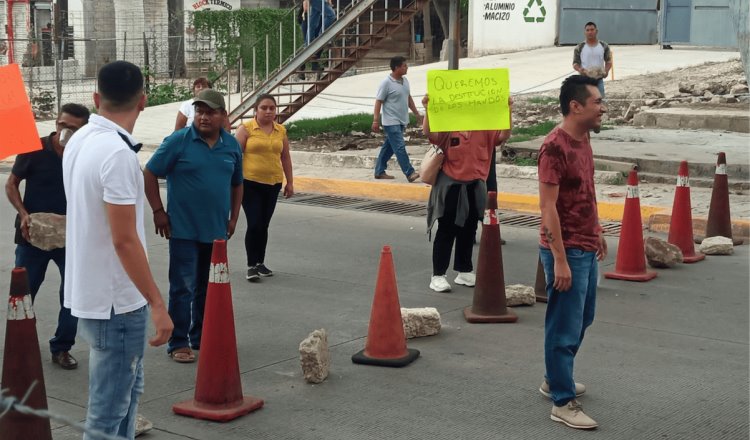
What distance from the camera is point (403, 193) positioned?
14.6 meters

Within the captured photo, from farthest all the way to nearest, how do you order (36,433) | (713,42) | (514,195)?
(713,42) < (514,195) < (36,433)

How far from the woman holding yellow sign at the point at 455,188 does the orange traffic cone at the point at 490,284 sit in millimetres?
796

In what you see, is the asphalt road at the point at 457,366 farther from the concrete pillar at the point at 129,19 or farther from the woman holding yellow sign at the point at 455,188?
the concrete pillar at the point at 129,19

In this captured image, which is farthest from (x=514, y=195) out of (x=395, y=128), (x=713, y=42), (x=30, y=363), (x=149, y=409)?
(x=713, y=42)

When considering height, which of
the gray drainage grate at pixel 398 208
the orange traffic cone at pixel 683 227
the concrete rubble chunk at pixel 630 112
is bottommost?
the gray drainage grate at pixel 398 208

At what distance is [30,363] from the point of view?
5004mm

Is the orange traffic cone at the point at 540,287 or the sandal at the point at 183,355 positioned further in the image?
the orange traffic cone at the point at 540,287

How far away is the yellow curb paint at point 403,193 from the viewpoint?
41.4ft

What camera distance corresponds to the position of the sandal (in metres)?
6.96

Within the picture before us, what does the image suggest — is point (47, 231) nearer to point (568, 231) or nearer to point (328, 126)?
point (568, 231)

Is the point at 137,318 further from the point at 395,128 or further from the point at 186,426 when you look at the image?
the point at 395,128

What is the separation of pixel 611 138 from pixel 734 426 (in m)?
11.6

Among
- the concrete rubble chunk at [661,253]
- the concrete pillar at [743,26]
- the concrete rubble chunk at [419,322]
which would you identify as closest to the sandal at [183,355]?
the concrete rubble chunk at [419,322]

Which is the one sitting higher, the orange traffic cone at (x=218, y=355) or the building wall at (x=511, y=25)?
→ the building wall at (x=511, y=25)
